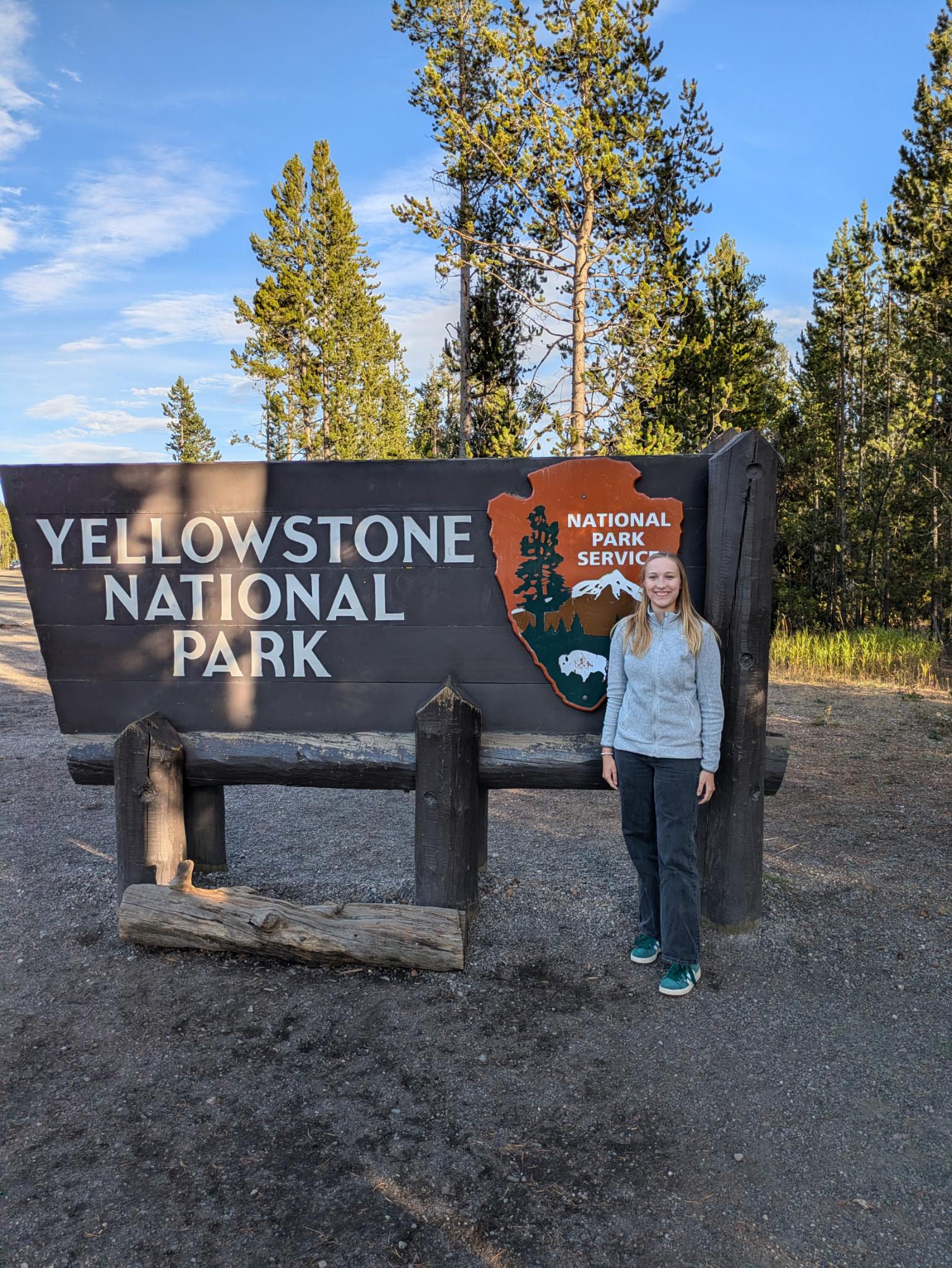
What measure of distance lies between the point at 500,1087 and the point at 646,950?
3.63ft

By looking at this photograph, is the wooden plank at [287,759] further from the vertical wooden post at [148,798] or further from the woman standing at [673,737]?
the woman standing at [673,737]

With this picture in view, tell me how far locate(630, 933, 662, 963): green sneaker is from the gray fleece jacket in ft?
2.79

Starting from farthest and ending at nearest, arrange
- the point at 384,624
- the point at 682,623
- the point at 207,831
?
the point at 207,831
the point at 384,624
the point at 682,623

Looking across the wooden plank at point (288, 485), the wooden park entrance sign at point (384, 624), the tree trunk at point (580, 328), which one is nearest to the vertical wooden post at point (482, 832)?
the wooden park entrance sign at point (384, 624)

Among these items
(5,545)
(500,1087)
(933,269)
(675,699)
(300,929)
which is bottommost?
(500,1087)

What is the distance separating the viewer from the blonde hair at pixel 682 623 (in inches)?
136

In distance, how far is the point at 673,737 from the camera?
3441 millimetres

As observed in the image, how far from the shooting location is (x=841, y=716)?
9578mm

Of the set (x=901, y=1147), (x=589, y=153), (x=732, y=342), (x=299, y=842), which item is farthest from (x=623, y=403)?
(x=901, y=1147)

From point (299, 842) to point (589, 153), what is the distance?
1251cm

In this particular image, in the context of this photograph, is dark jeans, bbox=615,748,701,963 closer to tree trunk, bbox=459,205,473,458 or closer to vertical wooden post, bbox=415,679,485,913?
vertical wooden post, bbox=415,679,485,913

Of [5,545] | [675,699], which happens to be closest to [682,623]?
[675,699]

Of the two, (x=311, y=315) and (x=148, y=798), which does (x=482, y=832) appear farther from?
(x=311, y=315)

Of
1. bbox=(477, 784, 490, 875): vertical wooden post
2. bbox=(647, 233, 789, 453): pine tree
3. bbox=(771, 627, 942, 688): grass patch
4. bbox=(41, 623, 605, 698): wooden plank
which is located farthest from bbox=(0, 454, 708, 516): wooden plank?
bbox=(647, 233, 789, 453): pine tree
